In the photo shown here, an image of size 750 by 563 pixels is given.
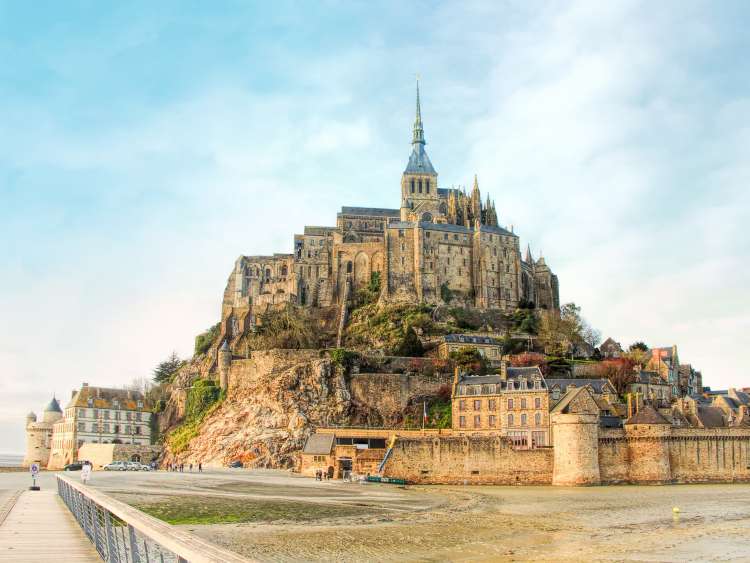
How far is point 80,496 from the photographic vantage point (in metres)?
18.3

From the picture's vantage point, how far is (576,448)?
5128 centimetres

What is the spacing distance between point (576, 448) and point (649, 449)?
5.66 meters

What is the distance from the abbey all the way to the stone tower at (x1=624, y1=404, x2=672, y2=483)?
1522 inches

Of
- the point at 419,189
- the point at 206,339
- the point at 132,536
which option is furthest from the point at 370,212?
the point at 132,536

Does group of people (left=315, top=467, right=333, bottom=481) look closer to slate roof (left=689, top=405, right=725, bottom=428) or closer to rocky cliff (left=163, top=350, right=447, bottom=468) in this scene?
rocky cliff (left=163, top=350, right=447, bottom=468)

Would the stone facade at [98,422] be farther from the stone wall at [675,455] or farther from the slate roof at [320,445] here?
the stone wall at [675,455]

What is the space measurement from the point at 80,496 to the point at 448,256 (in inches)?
3034

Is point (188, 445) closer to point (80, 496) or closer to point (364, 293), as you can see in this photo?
point (364, 293)

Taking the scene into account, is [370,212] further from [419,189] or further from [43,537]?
[43,537]

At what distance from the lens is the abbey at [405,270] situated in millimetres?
91812

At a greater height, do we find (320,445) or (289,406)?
(289,406)

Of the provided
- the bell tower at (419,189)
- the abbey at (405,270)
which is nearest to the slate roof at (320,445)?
the abbey at (405,270)

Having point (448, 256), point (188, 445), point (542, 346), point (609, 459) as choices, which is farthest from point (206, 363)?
point (609, 459)

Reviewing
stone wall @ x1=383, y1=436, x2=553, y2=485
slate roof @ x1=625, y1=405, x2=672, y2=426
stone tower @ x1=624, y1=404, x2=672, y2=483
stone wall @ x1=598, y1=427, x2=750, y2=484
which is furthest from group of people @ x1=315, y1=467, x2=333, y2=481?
slate roof @ x1=625, y1=405, x2=672, y2=426
